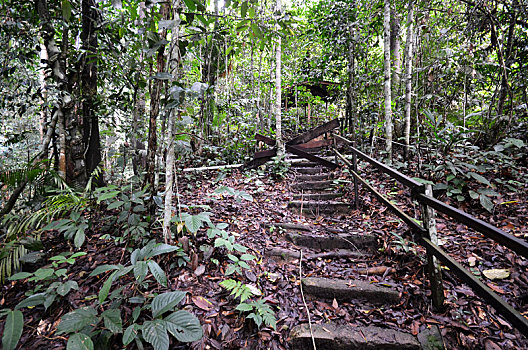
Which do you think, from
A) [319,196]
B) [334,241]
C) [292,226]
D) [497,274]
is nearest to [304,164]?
[319,196]

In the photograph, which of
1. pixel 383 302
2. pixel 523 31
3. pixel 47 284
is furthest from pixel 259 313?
pixel 523 31

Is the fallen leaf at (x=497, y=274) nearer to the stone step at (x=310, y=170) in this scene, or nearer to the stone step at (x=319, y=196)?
the stone step at (x=319, y=196)

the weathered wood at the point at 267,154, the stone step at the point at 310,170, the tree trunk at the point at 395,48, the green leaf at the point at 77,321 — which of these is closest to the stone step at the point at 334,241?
the green leaf at the point at 77,321

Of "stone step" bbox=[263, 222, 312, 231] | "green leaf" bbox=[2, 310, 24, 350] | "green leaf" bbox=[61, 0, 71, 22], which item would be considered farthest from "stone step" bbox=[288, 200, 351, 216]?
"green leaf" bbox=[61, 0, 71, 22]

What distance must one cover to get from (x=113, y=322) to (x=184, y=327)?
46 cm

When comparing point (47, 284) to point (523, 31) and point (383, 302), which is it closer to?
point (383, 302)

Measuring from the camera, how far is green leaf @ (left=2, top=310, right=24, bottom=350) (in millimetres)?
1313

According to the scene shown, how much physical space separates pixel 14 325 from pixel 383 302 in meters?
2.66

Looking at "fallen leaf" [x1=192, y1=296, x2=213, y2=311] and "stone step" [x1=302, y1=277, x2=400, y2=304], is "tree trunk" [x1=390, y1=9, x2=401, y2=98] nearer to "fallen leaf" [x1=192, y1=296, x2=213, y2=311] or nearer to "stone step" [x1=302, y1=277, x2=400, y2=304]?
"stone step" [x1=302, y1=277, x2=400, y2=304]

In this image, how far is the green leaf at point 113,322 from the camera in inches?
57.9

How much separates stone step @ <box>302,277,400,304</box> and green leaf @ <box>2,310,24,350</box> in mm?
2064

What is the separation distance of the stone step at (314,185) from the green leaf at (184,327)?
3596 mm

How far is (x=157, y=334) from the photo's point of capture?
1.43m

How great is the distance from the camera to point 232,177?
550 cm
